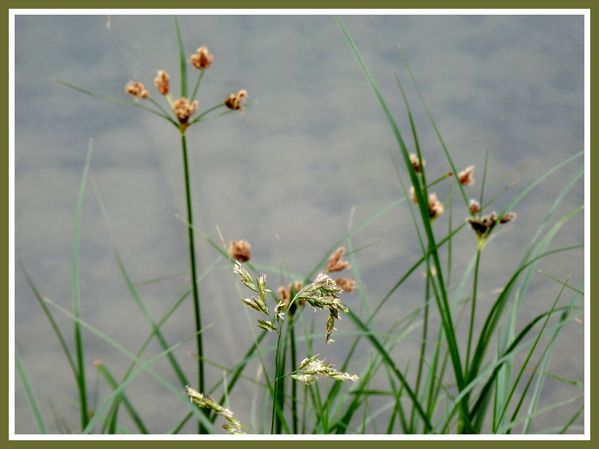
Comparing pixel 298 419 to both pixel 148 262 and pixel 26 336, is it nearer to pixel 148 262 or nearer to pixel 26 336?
pixel 148 262

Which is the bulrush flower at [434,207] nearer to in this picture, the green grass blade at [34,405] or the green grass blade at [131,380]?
the green grass blade at [131,380]

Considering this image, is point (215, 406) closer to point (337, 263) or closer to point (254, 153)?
point (337, 263)

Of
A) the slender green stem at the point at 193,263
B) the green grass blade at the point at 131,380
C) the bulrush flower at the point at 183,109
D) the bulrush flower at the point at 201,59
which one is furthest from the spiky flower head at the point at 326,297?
the bulrush flower at the point at 201,59

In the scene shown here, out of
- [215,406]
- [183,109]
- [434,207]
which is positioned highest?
[183,109]

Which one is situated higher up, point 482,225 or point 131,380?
point 482,225

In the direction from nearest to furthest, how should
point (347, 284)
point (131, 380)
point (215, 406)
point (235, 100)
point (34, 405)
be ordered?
point (215, 406)
point (34, 405)
point (131, 380)
point (235, 100)
point (347, 284)

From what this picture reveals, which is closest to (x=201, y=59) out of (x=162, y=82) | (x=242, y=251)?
(x=162, y=82)
